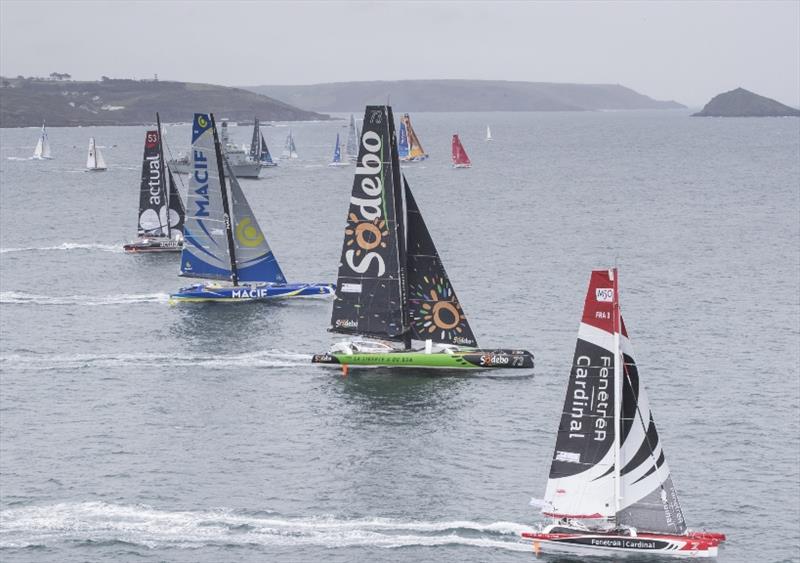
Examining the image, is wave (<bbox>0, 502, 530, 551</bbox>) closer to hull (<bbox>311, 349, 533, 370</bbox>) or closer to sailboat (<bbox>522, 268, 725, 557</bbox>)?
sailboat (<bbox>522, 268, 725, 557</bbox>)

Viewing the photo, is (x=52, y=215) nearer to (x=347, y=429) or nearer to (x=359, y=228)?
(x=359, y=228)

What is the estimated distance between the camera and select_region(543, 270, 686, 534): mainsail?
43.8 metres

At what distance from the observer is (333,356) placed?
72.1 metres

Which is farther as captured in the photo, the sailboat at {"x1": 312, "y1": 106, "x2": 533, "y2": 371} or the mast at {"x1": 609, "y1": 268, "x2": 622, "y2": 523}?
the sailboat at {"x1": 312, "y1": 106, "x2": 533, "y2": 371}

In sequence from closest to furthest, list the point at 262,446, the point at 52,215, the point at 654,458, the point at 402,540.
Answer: the point at 654,458, the point at 402,540, the point at 262,446, the point at 52,215

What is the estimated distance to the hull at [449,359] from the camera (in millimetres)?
70500

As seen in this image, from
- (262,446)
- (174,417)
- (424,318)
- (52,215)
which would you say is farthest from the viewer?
(52,215)

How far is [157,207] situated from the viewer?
118750 millimetres

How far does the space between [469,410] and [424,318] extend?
9.07 metres

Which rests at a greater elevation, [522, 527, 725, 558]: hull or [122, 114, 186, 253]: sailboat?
[122, 114, 186, 253]: sailboat

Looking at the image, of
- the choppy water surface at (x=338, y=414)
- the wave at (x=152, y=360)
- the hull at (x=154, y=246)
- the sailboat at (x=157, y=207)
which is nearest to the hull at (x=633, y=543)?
the choppy water surface at (x=338, y=414)

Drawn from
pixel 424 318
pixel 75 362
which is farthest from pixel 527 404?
pixel 75 362

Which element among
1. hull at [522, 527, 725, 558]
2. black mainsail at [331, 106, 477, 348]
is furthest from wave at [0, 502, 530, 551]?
black mainsail at [331, 106, 477, 348]

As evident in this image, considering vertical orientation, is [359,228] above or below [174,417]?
above
